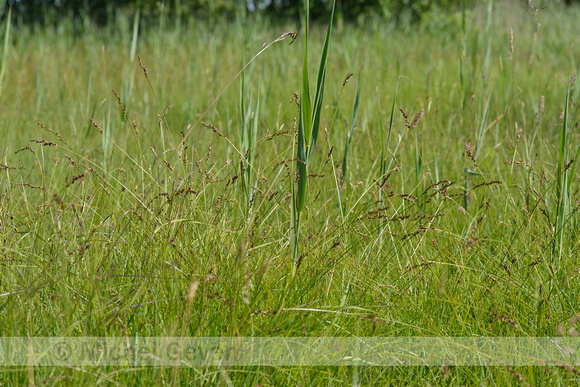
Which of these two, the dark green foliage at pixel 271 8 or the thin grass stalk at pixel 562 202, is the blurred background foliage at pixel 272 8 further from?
the thin grass stalk at pixel 562 202

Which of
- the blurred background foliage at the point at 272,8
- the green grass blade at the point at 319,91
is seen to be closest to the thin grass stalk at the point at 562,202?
the green grass blade at the point at 319,91

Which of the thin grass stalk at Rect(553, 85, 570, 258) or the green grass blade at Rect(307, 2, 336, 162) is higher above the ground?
the green grass blade at Rect(307, 2, 336, 162)

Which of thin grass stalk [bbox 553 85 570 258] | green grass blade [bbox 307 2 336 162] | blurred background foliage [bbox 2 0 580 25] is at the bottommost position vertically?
thin grass stalk [bbox 553 85 570 258]

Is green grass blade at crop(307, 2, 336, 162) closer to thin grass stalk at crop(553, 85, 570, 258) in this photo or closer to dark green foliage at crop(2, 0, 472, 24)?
thin grass stalk at crop(553, 85, 570, 258)

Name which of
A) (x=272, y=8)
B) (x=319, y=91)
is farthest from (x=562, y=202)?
(x=272, y=8)

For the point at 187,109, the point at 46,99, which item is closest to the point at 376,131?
the point at 187,109

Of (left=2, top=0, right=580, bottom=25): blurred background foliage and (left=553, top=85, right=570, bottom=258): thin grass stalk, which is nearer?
(left=553, top=85, right=570, bottom=258): thin grass stalk

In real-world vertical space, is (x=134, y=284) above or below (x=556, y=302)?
above

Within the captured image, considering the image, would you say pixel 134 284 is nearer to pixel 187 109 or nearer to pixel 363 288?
pixel 363 288

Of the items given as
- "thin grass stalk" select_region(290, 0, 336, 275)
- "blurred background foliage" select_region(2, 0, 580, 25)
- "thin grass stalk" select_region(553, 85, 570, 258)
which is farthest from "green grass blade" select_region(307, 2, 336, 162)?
"blurred background foliage" select_region(2, 0, 580, 25)

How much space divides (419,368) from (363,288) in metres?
0.21

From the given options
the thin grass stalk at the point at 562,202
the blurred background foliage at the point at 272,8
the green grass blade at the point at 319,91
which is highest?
the blurred background foliage at the point at 272,8

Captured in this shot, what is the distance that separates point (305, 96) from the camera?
1083 millimetres

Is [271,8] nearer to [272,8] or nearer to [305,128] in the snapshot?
[272,8]
